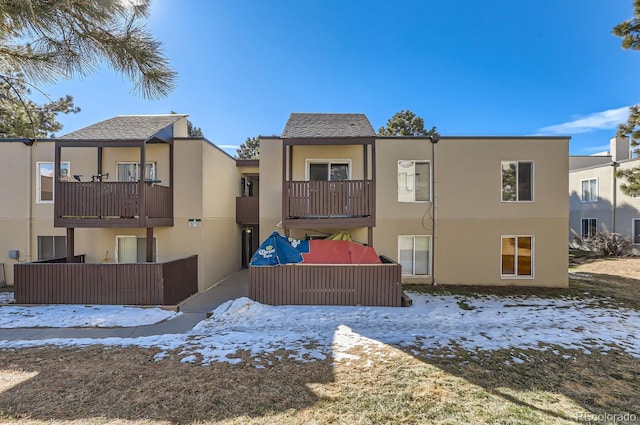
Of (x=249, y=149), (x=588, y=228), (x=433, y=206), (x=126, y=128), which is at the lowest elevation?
(x=588, y=228)

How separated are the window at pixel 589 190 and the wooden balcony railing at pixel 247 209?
73.8 ft

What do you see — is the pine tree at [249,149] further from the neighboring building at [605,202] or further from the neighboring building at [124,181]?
the neighboring building at [605,202]

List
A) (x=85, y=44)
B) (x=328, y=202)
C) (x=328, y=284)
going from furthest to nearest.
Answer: (x=328, y=202) → (x=328, y=284) → (x=85, y=44)

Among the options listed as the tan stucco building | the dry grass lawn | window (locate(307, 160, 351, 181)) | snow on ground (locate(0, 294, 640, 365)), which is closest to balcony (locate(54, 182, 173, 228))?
the tan stucco building

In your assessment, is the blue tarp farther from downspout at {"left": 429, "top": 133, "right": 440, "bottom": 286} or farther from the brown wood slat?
downspout at {"left": 429, "top": 133, "right": 440, "bottom": 286}

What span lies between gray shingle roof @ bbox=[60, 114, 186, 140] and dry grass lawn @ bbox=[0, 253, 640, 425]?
639cm

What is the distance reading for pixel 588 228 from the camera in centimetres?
1988

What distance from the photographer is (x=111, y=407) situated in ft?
11.0

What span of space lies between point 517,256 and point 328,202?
24.0ft

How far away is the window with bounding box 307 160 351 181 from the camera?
1022cm

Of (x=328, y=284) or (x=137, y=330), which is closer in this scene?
(x=137, y=330)

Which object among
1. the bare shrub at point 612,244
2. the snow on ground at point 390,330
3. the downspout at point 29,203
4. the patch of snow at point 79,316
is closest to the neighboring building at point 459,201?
the snow on ground at point 390,330

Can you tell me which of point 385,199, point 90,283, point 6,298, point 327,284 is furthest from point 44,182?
point 385,199

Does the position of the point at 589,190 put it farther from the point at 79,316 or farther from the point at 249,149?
the point at 249,149
